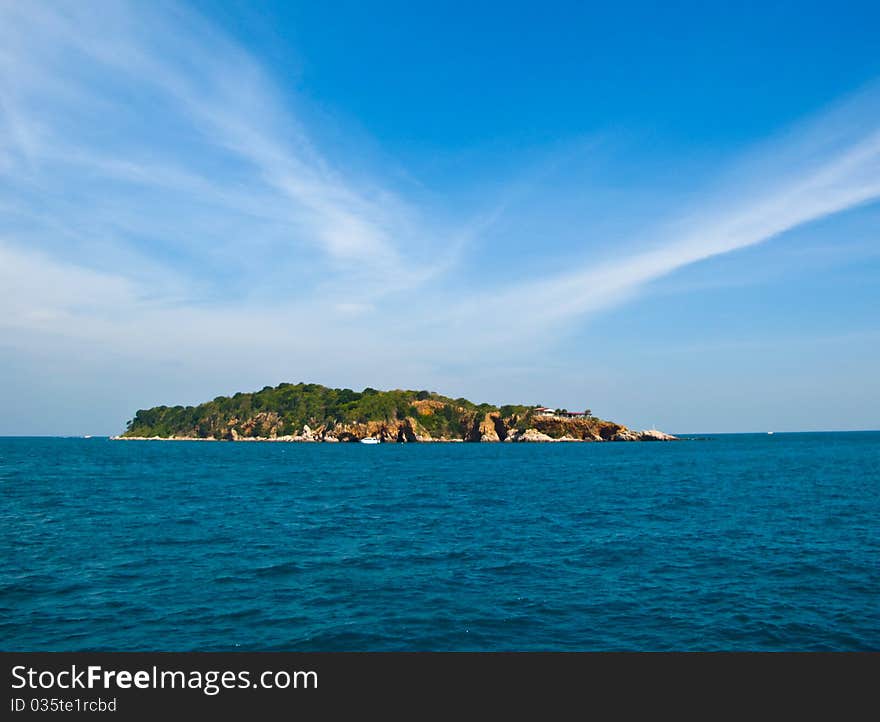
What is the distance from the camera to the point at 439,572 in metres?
29.9

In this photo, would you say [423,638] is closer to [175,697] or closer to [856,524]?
[175,697]

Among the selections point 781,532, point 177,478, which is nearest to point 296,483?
point 177,478

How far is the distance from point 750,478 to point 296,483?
2710 inches

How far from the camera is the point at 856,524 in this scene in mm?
44688

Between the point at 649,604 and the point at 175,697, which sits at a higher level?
the point at 175,697

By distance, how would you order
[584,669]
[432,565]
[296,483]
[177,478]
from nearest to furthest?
1. [584,669]
2. [432,565]
3. [296,483]
4. [177,478]

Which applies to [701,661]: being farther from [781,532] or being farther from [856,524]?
[856,524]

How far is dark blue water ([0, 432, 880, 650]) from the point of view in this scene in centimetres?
2108

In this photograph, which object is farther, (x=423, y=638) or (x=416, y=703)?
(x=423, y=638)

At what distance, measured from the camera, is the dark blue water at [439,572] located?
21.1 m

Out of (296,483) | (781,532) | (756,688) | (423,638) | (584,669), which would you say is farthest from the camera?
(296,483)

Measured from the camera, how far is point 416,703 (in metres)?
10.9

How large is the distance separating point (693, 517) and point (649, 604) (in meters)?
27.5

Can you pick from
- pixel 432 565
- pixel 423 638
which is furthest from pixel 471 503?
pixel 423 638
